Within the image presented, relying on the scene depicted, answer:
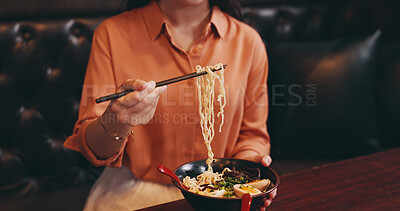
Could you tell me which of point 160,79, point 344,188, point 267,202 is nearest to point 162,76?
point 160,79

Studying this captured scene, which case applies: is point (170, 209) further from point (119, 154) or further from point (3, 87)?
point (3, 87)

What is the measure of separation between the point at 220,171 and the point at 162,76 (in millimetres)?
539

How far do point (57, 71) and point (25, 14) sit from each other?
365 mm

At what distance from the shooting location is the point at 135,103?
1059 millimetres

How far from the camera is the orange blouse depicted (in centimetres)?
154

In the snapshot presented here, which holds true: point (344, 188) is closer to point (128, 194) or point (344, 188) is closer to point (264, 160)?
point (264, 160)

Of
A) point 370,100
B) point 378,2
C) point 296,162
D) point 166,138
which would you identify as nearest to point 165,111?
point 166,138

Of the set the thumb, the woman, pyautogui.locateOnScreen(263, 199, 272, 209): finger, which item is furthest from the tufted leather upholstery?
pyautogui.locateOnScreen(263, 199, 272, 209): finger

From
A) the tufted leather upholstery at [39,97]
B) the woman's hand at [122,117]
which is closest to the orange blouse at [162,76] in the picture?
the woman's hand at [122,117]

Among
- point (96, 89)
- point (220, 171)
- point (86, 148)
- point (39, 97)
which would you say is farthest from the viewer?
point (39, 97)

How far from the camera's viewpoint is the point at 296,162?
2309 millimetres

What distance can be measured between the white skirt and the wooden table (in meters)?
0.39

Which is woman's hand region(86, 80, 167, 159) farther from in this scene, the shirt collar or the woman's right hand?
the shirt collar

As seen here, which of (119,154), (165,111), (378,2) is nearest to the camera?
(119,154)
